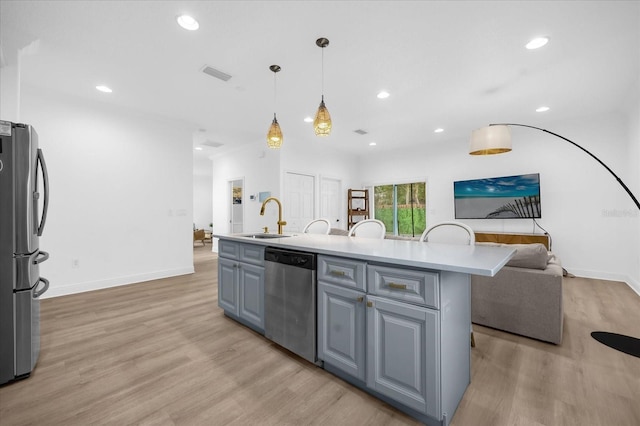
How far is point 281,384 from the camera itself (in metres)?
1.81

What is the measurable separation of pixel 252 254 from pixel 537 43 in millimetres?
3331

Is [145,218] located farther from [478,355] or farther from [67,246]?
[478,355]

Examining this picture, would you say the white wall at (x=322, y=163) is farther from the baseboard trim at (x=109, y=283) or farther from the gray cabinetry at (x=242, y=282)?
the gray cabinetry at (x=242, y=282)

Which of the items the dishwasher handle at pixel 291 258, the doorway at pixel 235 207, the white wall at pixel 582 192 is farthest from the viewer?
the doorway at pixel 235 207

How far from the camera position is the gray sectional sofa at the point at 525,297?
7.60 ft

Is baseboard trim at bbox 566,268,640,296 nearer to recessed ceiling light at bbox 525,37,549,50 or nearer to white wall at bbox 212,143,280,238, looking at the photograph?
recessed ceiling light at bbox 525,37,549,50

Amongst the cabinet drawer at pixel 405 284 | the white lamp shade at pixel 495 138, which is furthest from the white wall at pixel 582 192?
the cabinet drawer at pixel 405 284

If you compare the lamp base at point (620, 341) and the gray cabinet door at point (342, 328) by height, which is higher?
the gray cabinet door at point (342, 328)

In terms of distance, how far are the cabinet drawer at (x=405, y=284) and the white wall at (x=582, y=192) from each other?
15.6 ft

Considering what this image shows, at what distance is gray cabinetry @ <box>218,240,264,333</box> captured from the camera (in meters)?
2.42

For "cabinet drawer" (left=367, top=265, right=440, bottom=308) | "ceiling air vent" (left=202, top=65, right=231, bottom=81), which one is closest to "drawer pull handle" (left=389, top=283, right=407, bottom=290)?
"cabinet drawer" (left=367, top=265, right=440, bottom=308)

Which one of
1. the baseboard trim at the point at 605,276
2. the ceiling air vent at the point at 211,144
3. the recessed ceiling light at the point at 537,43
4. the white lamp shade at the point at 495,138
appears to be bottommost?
the baseboard trim at the point at 605,276

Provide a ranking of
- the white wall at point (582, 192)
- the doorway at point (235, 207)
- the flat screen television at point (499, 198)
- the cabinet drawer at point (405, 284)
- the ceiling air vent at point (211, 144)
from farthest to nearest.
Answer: the doorway at point (235, 207) < the ceiling air vent at point (211, 144) < the flat screen television at point (499, 198) < the white wall at point (582, 192) < the cabinet drawer at point (405, 284)

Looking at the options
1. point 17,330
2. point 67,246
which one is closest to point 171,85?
point 67,246
